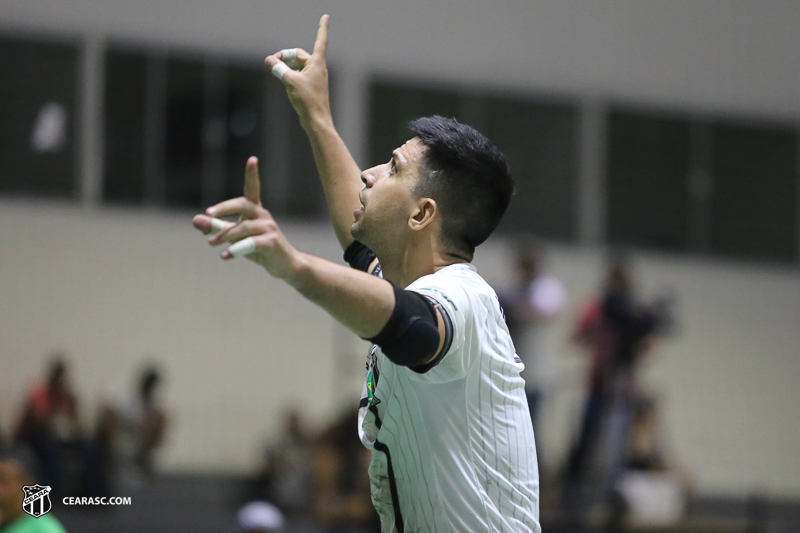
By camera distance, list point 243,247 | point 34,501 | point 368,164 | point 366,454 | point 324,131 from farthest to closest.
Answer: point 368,164
point 366,454
point 34,501
point 324,131
point 243,247

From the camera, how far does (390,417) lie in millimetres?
2590

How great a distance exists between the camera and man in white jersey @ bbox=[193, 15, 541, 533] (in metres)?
2.40

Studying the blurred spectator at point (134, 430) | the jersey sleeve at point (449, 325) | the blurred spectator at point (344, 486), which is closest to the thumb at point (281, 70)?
the jersey sleeve at point (449, 325)

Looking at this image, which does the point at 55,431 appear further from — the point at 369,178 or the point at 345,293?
the point at 345,293

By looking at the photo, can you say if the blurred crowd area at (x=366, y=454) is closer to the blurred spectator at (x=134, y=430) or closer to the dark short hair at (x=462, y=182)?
A: the blurred spectator at (x=134, y=430)

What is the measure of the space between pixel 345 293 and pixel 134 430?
8.03 meters

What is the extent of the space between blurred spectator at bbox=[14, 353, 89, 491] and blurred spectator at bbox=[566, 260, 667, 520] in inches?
172

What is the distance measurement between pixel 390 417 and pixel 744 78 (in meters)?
13.2

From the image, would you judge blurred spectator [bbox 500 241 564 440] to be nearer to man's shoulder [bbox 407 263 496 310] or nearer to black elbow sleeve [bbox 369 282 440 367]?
man's shoulder [bbox 407 263 496 310]

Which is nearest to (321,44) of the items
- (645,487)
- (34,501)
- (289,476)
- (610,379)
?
(34,501)

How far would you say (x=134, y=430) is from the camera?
9578mm

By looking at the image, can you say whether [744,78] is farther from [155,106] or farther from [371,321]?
[371,321]

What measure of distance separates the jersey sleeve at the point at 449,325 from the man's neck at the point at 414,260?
20 cm

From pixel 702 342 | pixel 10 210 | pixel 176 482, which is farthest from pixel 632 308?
pixel 10 210
